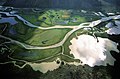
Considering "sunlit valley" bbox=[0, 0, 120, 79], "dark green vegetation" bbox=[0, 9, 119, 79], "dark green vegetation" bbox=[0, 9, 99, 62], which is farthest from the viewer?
"dark green vegetation" bbox=[0, 9, 99, 62]

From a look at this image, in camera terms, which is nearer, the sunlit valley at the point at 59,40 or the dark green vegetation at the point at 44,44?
the dark green vegetation at the point at 44,44

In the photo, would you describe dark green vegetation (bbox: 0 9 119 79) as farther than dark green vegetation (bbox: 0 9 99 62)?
No

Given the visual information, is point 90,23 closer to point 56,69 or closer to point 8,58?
point 56,69

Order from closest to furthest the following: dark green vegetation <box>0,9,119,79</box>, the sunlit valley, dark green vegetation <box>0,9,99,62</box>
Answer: dark green vegetation <box>0,9,119,79</box>
the sunlit valley
dark green vegetation <box>0,9,99,62</box>

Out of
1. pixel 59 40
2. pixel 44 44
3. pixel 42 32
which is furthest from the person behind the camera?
pixel 42 32

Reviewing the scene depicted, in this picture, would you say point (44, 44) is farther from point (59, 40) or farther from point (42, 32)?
point (42, 32)

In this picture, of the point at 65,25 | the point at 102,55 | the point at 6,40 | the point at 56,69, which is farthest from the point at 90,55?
the point at 6,40

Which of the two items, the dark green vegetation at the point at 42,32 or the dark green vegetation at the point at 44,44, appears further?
the dark green vegetation at the point at 42,32

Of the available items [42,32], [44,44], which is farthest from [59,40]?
[42,32]

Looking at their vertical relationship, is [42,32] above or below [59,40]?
above

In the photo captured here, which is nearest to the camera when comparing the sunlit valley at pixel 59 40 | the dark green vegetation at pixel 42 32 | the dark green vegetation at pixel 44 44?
the dark green vegetation at pixel 44 44

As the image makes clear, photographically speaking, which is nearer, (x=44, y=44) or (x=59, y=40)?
(x=44, y=44)

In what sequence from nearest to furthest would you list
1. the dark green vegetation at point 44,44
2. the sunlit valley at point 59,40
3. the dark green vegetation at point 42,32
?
the dark green vegetation at point 44,44 < the sunlit valley at point 59,40 < the dark green vegetation at point 42,32

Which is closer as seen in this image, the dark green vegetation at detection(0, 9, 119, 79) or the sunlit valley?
the dark green vegetation at detection(0, 9, 119, 79)
